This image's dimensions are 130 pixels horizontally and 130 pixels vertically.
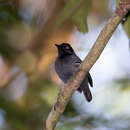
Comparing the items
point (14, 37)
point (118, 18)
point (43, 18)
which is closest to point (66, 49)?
point (43, 18)

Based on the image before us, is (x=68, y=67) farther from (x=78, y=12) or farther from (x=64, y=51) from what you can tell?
(x=78, y=12)

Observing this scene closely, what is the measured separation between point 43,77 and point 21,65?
0.42 m

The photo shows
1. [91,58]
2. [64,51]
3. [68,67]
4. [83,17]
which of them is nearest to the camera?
[91,58]

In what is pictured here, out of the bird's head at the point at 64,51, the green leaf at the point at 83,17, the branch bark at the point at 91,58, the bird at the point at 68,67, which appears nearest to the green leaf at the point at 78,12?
the green leaf at the point at 83,17

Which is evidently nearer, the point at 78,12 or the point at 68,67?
the point at 78,12

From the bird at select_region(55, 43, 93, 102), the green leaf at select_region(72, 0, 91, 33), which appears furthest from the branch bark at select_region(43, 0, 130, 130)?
the bird at select_region(55, 43, 93, 102)

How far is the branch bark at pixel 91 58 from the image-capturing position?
81.1 inches

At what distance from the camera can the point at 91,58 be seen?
2184 mm

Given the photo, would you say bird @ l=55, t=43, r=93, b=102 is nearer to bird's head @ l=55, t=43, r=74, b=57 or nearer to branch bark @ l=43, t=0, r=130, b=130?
bird's head @ l=55, t=43, r=74, b=57

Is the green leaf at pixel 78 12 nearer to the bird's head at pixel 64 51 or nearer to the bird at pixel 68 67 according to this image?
the bird at pixel 68 67

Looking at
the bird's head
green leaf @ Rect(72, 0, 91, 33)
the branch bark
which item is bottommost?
the branch bark

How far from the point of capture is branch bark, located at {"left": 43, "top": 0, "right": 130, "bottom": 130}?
2061mm

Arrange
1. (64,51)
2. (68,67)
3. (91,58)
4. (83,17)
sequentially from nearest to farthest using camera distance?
(91,58), (83,17), (68,67), (64,51)

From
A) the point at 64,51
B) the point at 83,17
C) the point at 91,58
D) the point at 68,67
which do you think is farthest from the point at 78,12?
the point at 64,51
